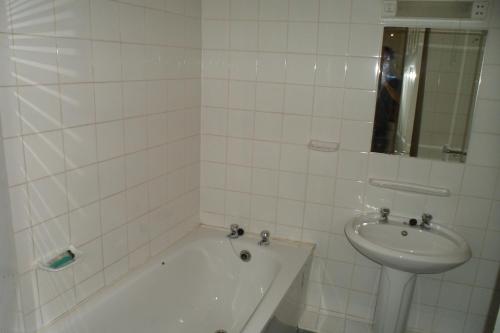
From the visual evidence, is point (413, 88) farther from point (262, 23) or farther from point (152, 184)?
point (152, 184)

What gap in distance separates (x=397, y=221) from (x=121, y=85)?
5.42 ft

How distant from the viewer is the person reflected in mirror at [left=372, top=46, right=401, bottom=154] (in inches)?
85.0

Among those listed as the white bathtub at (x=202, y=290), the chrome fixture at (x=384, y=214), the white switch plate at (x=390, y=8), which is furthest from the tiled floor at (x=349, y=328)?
the white switch plate at (x=390, y=8)

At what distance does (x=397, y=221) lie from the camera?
7.55ft

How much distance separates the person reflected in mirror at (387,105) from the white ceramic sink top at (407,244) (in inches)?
16.9

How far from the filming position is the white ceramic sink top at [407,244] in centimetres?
190

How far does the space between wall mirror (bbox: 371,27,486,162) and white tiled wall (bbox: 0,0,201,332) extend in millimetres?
1127

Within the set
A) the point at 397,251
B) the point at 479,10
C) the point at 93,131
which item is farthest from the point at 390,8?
the point at 93,131

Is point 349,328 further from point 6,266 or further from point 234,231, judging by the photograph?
point 6,266

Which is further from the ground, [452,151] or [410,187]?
[452,151]

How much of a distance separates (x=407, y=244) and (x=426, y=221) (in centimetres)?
16

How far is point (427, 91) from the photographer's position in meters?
2.13

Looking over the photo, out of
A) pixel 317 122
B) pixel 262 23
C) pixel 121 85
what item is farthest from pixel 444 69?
pixel 121 85

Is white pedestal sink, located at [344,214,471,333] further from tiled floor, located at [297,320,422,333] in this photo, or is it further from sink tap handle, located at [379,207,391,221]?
tiled floor, located at [297,320,422,333]
